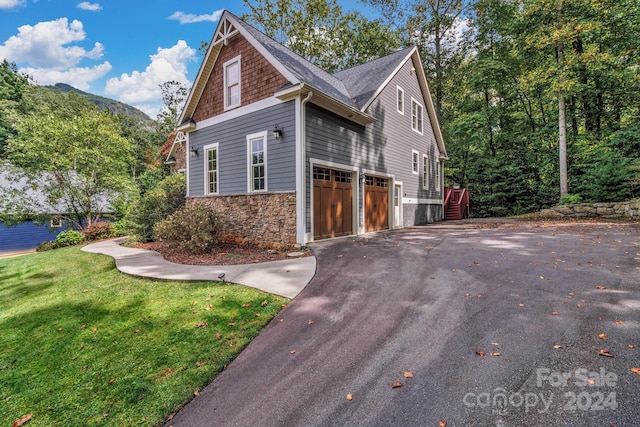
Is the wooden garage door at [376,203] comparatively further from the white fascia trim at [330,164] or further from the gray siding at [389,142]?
the white fascia trim at [330,164]

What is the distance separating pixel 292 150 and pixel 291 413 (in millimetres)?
6847

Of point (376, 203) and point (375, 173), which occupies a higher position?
point (375, 173)

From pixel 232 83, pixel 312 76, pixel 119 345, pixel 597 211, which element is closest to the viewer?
pixel 119 345

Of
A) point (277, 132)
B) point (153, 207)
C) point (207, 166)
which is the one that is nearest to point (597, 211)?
point (277, 132)

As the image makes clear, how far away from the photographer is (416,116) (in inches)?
564

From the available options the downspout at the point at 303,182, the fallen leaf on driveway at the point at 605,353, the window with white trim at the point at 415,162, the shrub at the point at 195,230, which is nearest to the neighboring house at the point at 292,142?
the downspout at the point at 303,182

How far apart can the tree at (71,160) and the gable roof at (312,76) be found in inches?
291

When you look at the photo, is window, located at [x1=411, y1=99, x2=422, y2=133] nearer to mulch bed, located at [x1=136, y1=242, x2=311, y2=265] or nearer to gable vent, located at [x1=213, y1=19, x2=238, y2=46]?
gable vent, located at [x1=213, y1=19, x2=238, y2=46]

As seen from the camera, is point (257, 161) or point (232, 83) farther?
point (232, 83)

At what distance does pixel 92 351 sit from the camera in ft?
11.1

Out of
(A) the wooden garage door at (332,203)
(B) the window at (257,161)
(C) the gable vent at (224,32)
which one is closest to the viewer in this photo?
(A) the wooden garage door at (332,203)

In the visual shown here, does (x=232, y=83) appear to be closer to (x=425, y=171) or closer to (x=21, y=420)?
(x=21, y=420)

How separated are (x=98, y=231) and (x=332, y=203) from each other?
1286cm

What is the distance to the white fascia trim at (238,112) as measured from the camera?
28.5 ft
